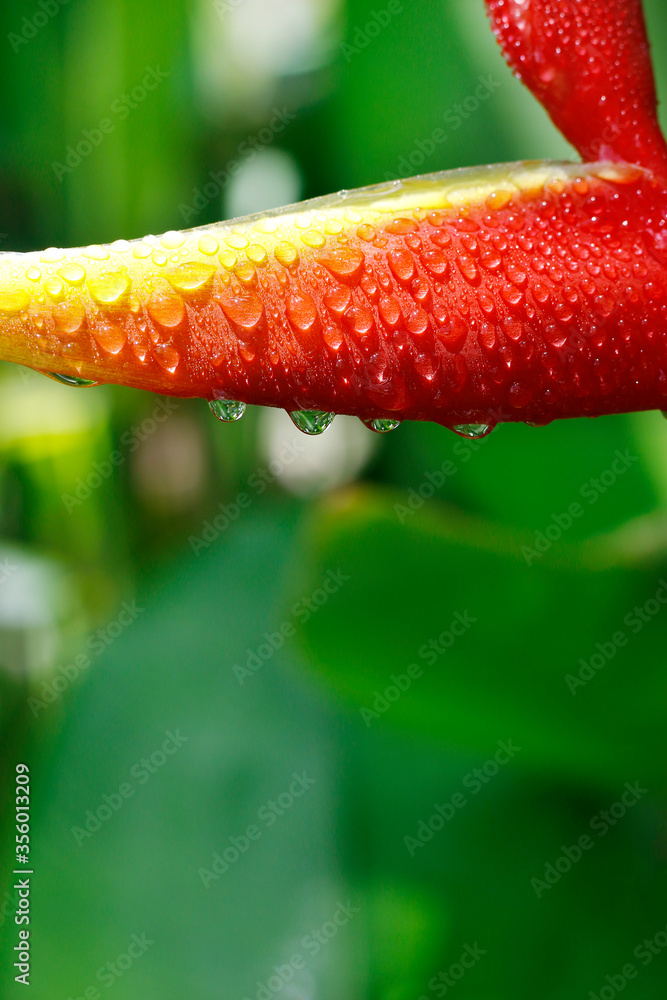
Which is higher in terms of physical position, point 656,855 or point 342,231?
point 342,231

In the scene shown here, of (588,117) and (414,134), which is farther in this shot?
(414,134)

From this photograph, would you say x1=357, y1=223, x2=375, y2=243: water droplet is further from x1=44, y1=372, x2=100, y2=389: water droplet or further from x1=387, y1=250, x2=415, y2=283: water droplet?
x1=44, y1=372, x2=100, y2=389: water droplet

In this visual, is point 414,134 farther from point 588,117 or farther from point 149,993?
point 149,993

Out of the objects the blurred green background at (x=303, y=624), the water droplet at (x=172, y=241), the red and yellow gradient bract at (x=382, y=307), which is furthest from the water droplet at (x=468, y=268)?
the blurred green background at (x=303, y=624)

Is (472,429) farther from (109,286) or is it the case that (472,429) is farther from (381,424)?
(109,286)

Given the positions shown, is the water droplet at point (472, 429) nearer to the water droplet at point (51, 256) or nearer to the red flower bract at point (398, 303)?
the red flower bract at point (398, 303)

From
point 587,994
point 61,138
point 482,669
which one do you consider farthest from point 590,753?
point 61,138

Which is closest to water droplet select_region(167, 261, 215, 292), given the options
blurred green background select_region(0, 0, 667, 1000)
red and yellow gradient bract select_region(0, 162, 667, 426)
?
red and yellow gradient bract select_region(0, 162, 667, 426)
